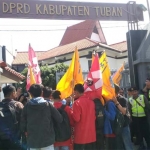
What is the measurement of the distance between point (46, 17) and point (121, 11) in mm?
2692

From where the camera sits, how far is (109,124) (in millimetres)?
4730

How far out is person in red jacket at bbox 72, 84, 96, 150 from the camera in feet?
14.2

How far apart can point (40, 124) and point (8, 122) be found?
2.03 ft

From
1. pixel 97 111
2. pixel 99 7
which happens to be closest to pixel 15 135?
pixel 97 111

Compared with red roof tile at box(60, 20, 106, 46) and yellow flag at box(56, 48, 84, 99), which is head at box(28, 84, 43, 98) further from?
red roof tile at box(60, 20, 106, 46)

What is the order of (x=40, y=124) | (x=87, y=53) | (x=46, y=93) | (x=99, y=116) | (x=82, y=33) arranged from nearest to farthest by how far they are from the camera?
(x=40, y=124)
(x=46, y=93)
(x=99, y=116)
(x=87, y=53)
(x=82, y=33)

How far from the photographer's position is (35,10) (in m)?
8.56

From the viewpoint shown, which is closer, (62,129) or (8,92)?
(62,129)

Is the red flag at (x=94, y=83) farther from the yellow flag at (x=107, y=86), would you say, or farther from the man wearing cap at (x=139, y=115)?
the man wearing cap at (x=139, y=115)

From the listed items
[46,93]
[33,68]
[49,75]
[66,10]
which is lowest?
[46,93]

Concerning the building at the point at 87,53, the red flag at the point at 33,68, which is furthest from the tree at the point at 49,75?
the red flag at the point at 33,68

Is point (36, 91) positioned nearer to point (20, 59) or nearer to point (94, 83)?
point (94, 83)

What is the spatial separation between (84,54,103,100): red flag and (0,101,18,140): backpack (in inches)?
53.5

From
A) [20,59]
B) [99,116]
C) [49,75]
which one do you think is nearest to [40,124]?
[99,116]
